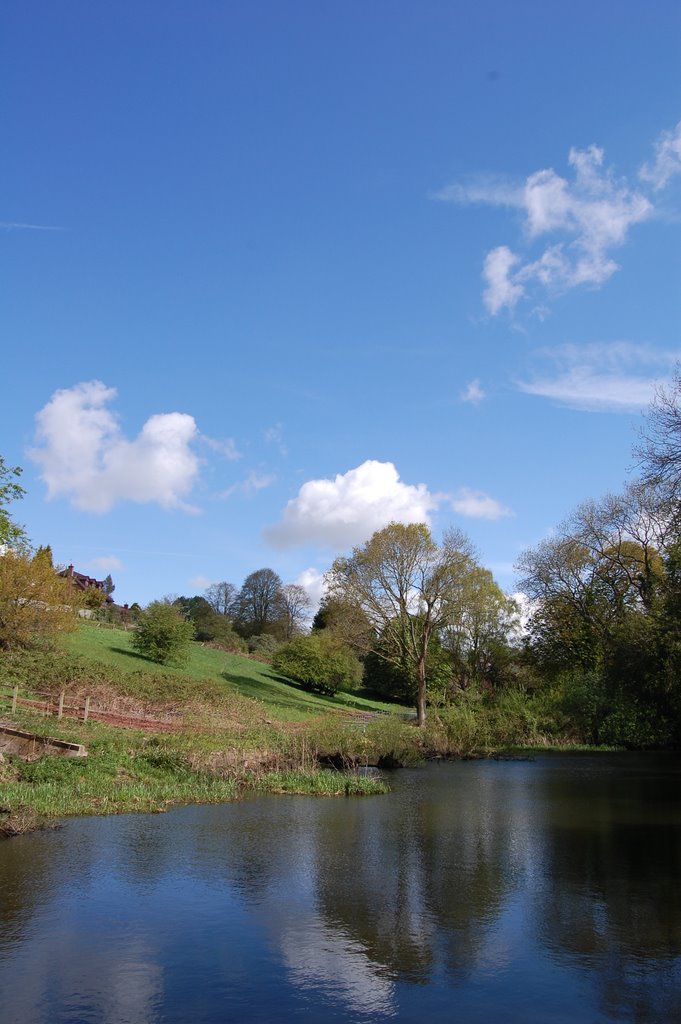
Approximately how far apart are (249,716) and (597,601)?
22103 mm

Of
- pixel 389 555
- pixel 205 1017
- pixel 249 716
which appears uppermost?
pixel 389 555

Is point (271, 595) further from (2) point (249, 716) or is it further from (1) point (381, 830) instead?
(1) point (381, 830)

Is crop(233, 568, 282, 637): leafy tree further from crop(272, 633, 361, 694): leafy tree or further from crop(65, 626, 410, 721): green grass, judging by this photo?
crop(272, 633, 361, 694): leafy tree

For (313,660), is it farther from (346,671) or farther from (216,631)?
(216,631)

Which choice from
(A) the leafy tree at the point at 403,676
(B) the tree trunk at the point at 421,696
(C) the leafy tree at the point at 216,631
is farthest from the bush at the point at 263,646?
(B) the tree trunk at the point at 421,696

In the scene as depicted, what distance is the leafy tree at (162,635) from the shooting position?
163 ft

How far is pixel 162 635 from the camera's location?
49906 millimetres

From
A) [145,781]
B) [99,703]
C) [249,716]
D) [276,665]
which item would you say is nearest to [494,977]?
[145,781]

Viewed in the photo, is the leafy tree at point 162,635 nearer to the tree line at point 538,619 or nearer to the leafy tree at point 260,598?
the tree line at point 538,619

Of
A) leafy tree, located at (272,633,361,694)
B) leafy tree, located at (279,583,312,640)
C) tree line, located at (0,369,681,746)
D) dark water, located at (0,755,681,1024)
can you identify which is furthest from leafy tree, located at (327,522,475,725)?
leafy tree, located at (279,583,312,640)

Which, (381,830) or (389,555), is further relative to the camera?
(389,555)

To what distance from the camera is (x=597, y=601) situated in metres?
46.1

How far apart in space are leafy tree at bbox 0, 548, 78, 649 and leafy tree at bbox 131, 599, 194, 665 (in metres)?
8.05

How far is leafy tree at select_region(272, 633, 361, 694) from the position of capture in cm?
6200
